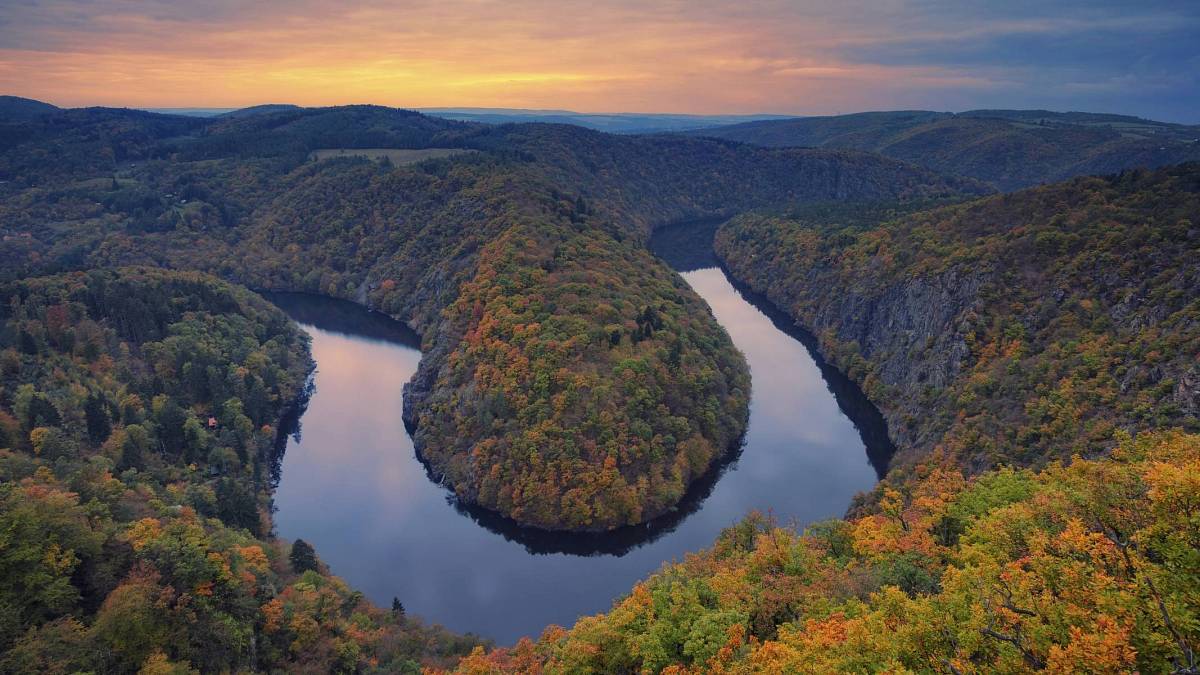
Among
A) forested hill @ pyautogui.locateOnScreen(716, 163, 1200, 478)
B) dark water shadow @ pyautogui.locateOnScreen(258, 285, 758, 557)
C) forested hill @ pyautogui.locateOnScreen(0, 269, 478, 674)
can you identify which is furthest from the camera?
dark water shadow @ pyautogui.locateOnScreen(258, 285, 758, 557)

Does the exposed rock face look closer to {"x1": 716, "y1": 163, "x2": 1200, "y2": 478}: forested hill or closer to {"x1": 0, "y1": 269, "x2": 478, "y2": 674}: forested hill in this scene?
{"x1": 716, "y1": 163, "x2": 1200, "y2": 478}: forested hill

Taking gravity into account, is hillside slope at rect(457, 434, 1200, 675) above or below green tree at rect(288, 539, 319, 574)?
above

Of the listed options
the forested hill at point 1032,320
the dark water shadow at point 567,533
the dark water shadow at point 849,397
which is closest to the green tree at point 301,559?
the dark water shadow at point 567,533

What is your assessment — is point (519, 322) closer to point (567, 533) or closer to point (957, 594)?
point (567, 533)

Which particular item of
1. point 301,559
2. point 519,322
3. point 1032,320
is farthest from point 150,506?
point 1032,320

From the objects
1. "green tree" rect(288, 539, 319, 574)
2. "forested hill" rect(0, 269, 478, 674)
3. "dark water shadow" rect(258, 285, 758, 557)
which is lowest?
"dark water shadow" rect(258, 285, 758, 557)

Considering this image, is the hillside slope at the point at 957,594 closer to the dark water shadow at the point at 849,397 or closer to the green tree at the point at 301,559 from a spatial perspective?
the green tree at the point at 301,559

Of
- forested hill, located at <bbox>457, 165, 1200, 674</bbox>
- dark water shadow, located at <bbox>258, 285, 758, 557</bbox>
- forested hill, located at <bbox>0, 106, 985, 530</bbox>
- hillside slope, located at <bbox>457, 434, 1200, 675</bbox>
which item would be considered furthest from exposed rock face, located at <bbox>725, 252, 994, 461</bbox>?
hillside slope, located at <bbox>457, 434, 1200, 675</bbox>
